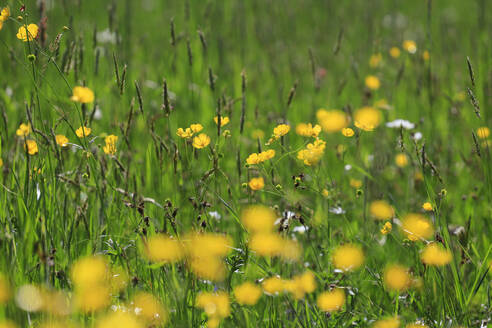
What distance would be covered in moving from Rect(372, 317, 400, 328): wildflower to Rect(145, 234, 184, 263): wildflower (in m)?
0.49

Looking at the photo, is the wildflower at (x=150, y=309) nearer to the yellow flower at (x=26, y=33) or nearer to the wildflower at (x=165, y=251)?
the wildflower at (x=165, y=251)

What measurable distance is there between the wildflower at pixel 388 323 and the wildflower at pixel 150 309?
1.62ft

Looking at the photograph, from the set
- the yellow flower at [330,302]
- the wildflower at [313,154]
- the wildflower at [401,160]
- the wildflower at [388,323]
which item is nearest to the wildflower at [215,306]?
the yellow flower at [330,302]

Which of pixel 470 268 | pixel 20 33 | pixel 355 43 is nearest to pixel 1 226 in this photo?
pixel 20 33

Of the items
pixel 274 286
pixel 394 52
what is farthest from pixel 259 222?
pixel 394 52

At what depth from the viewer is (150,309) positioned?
131 cm

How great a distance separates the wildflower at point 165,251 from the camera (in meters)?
1.33

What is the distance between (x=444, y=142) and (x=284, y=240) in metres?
1.62

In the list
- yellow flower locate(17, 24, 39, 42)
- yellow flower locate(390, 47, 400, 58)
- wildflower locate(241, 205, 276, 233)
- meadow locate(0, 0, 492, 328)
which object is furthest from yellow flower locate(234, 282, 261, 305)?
yellow flower locate(390, 47, 400, 58)

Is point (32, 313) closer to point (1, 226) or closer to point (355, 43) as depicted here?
point (1, 226)

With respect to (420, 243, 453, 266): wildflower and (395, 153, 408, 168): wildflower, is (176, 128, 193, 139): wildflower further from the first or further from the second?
(395, 153, 408, 168): wildflower

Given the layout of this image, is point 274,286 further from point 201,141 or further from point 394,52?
point 394,52

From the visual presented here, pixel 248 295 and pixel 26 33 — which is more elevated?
pixel 26 33

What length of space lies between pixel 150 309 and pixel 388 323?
0.53 meters
